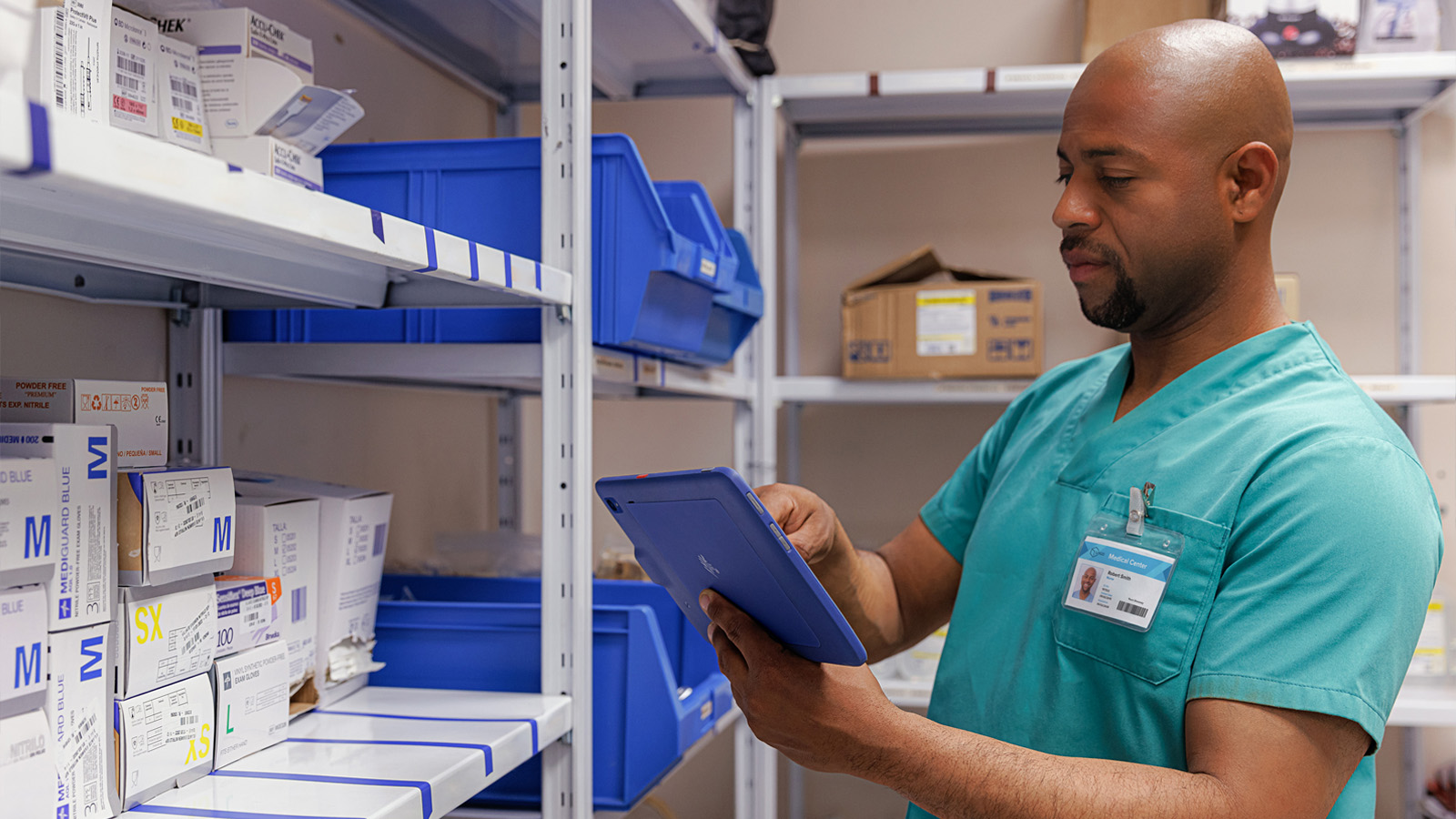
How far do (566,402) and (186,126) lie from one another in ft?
1.56

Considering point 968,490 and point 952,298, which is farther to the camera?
point 952,298

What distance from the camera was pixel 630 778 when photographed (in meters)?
1.36

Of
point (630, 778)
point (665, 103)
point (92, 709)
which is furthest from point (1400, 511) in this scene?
point (665, 103)

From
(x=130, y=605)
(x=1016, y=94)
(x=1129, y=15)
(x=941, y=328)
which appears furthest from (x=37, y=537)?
(x=1129, y=15)

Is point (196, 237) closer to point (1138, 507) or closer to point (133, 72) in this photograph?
point (133, 72)

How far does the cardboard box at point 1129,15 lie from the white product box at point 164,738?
2099 mm

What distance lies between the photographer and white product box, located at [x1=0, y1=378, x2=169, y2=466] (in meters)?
0.90

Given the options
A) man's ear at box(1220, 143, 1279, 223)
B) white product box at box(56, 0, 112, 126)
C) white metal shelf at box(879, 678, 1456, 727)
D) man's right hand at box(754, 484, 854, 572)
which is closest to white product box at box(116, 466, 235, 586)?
white product box at box(56, 0, 112, 126)

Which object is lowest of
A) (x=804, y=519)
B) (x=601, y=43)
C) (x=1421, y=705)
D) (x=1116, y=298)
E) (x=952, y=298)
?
(x=1421, y=705)

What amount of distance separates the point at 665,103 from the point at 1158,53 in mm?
1853

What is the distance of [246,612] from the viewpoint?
1026 mm

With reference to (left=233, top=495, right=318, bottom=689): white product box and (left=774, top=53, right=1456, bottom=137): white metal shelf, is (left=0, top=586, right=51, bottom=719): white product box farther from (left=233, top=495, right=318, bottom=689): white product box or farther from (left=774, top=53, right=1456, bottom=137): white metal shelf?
(left=774, top=53, right=1456, bottom=137): white metal shelf

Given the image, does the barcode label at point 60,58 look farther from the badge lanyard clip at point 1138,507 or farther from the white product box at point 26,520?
the badge lanyard clip at point 1138,507

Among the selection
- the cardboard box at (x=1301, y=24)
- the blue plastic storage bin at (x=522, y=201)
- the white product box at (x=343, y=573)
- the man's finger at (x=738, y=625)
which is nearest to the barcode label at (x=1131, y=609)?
the man's finger at (x=738, y=625)
